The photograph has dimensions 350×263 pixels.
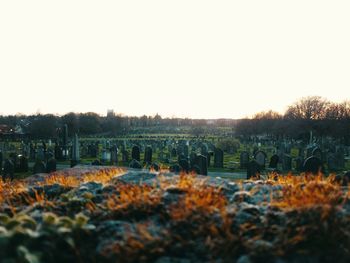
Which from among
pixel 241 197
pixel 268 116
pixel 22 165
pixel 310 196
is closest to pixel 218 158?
pixel 22 165

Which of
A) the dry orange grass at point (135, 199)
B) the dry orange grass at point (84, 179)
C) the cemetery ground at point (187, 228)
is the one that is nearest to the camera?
the cemetery ground at point (187, 228)

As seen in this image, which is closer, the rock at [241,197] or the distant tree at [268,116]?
the rock at [241,197]

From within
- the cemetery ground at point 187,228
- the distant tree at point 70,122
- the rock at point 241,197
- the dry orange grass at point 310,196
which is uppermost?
the distant tree at point 70,122

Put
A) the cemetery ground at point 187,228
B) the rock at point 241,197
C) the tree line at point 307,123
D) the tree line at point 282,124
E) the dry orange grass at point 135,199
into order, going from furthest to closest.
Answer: the tree line at point 282,124
the tree line at point 307,123
the rock at point 241,197
the dry orange grass at point 135,199
the cemetery ground at point 187,228

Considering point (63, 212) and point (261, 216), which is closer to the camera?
point (261, 216)

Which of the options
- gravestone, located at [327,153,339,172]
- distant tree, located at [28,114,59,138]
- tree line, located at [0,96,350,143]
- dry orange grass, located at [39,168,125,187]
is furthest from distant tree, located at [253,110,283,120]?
dry orange grass, located at [39,168,125,187]

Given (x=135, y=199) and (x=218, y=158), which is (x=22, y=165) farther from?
(x=135, y=199)

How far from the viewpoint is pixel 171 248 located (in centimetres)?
526

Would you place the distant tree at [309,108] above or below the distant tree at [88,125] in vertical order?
above

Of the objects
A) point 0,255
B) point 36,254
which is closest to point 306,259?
point 36,254

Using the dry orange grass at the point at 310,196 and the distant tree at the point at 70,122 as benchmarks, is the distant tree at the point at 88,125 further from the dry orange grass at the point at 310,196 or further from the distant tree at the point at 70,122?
the dry orange grass at the point at 310,196

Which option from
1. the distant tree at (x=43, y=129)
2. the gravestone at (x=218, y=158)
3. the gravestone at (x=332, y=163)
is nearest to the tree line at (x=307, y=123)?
the gravestone at (x=332, y=163)

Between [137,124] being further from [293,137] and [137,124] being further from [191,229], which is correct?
[191,229]

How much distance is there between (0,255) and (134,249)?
165 centimetres
